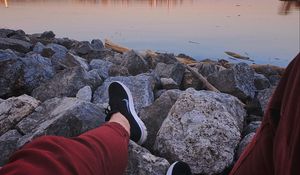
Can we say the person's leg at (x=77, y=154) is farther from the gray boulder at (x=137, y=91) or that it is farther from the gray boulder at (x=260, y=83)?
the gray boulder at (x=260, y=83)

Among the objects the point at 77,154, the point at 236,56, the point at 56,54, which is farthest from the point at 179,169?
the point at 236,56

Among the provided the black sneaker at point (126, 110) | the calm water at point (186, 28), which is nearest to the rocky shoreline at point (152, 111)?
the black sneaker at point (126, 110)

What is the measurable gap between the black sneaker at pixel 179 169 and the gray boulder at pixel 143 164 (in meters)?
0.07

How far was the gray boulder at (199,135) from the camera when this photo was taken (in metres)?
2.23

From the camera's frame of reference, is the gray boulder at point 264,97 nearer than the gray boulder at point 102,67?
Yes

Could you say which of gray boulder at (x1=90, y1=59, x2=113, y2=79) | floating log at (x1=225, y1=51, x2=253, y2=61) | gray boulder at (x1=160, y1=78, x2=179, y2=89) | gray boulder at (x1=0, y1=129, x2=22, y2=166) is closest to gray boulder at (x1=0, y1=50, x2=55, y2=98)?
gray boulder at (x1=90, y1=59, x2=113, y2=79)

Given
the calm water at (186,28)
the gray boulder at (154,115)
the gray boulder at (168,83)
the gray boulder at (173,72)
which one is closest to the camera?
the gray boulder at (154,115)

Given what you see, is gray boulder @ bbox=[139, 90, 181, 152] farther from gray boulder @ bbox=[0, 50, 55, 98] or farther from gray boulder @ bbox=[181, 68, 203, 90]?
gray boulder @ bbox=[0, 50, 55, 98]

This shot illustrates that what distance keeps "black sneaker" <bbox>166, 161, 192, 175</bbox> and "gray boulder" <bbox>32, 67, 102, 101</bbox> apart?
1.46 metres

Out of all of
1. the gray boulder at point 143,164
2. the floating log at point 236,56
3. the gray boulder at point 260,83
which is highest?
the gray boulder at point 143,164

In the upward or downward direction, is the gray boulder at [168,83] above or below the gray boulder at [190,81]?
above

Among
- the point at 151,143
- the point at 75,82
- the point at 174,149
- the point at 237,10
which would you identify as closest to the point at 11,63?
the point at 75,82

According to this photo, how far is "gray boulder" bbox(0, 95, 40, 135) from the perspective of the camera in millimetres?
2645

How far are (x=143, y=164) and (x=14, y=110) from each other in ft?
3.98
